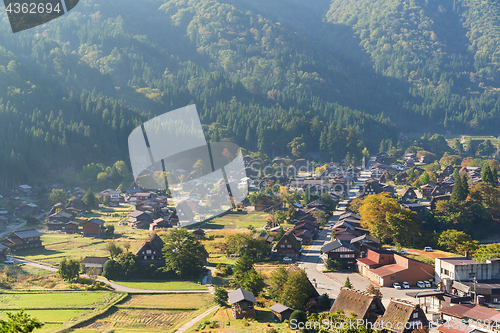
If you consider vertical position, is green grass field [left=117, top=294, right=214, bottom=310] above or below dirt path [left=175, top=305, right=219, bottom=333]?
below

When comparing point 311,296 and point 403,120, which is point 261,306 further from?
point 403,120

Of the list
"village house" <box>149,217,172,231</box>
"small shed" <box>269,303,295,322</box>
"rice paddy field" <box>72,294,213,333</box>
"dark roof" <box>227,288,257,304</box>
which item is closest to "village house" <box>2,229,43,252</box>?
"village house" <box>149,217,172,231</box>

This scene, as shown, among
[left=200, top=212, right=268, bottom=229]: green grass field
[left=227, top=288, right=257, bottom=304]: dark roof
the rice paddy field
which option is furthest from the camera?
[left=200, top=212, right=268, bottom=229]: green grass field

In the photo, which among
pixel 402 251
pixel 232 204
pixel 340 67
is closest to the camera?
pixel 402 251

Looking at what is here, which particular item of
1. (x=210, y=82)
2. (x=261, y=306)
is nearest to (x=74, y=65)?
(x=210, y=82)

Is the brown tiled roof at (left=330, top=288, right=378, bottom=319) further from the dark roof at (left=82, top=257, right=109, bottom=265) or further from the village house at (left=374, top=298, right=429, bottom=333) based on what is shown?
the dark roof at (left=82, top=257, right=109, bottom=265)

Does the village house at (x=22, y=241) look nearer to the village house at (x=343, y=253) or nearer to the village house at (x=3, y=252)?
the village house at (x=3, y=252)
